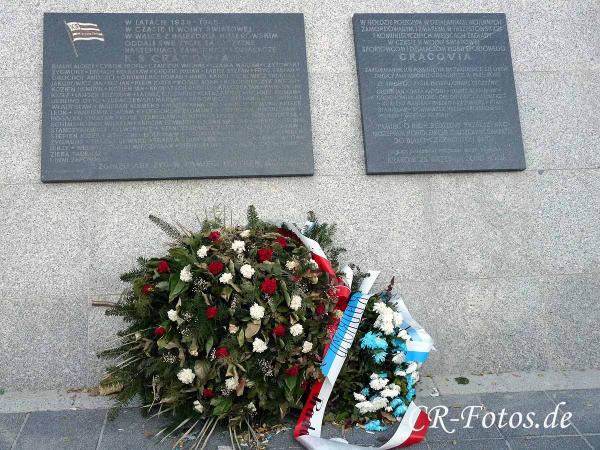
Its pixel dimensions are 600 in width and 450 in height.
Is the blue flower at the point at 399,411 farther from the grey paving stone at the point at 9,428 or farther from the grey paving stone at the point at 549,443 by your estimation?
the grey paving stone at the point at 9,428

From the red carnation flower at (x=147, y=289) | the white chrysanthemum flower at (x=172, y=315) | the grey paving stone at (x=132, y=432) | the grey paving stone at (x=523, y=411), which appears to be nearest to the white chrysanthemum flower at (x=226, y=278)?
the white chrysanthemum flower at (x=172, y=315)

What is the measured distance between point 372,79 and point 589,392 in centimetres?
318

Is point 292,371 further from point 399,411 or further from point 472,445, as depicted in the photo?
point 472,445

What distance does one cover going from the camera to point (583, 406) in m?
3.92

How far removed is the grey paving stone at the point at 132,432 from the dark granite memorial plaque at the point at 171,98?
192cm

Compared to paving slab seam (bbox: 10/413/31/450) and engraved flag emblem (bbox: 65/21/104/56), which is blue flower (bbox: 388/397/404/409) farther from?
engraved flag emblem (bbox: 65/21/104/56)

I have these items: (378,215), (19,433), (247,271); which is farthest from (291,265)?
(19,433)

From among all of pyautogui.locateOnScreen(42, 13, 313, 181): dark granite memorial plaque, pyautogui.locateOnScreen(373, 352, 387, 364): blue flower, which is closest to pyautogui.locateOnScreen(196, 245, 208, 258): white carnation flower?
pyautogui.locateOnScreen(42, 13, 313, 181): dark granite memorial plaque

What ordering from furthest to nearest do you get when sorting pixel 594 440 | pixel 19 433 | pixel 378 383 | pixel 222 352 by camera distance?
pixel 378 383
pixel 19 433
pixel 594 440
pixel 222 352

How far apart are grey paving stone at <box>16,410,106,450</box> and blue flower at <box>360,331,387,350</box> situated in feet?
6.31

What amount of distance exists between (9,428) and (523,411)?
3.58m

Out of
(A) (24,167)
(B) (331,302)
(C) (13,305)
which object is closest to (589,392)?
(B) (331,302)

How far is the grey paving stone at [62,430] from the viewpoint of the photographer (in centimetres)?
340

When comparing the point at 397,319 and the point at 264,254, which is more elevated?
the point at 264,254
